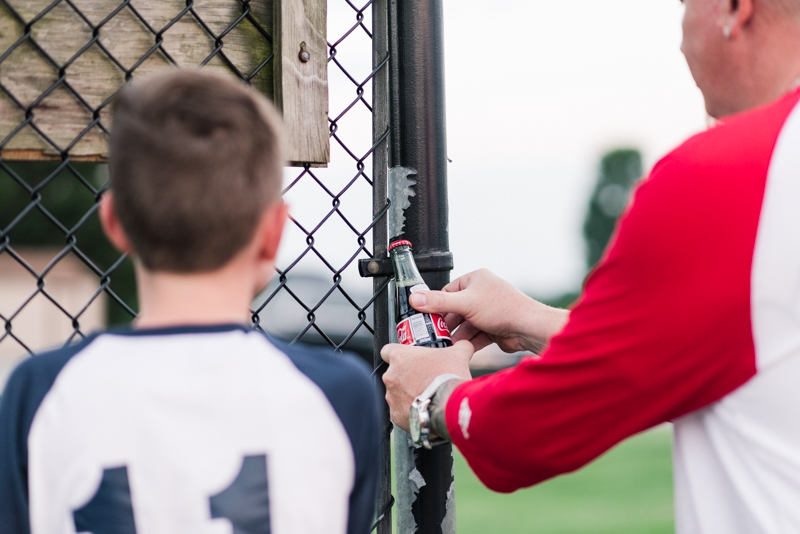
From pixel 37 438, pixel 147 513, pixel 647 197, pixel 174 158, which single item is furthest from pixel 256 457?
pixel 647 197

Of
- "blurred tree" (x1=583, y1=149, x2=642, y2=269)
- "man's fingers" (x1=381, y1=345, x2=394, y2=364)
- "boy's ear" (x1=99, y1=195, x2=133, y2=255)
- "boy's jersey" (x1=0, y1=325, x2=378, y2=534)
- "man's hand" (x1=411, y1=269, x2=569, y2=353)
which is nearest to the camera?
"boy's jersey" (x1=0, y1=325, x2=378, y2=534)

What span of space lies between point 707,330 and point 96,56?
1306mm

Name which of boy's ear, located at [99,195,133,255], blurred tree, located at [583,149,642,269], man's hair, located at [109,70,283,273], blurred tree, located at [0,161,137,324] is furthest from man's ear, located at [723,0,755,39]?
blurred tree, located at [583,149,642,269]

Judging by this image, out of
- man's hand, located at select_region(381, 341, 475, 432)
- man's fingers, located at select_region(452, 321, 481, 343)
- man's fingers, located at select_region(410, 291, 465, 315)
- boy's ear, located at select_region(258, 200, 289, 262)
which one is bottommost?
man's hand, located at select_region(381, 341, 475, 432)

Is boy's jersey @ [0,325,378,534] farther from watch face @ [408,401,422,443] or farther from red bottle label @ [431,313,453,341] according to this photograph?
red bottle label @ [431,313,453,341]

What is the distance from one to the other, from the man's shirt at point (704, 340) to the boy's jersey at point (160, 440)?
0.44m

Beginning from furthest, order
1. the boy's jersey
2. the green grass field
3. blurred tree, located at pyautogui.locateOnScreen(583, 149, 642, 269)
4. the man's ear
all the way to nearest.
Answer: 1. blurred tree, located at pyautogui.locateOnScreen(583, 149, 642, 269)
2. the green grass field
3. the man's ear
4. the boy's jersey

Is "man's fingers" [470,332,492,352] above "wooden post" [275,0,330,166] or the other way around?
the other way around

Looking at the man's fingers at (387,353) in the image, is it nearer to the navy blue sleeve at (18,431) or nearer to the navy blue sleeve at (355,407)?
the navy blue sleeve at (355,407)

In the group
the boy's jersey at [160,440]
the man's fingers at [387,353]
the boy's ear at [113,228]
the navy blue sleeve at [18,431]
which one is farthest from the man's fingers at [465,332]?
the navy blue sleeve at [18,431]

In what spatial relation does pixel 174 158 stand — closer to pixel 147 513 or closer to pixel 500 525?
pixel 147 513

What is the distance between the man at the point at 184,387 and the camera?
1.04 m

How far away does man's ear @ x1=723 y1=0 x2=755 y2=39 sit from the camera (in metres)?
1.32

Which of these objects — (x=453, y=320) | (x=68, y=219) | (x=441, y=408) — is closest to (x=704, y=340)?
(x=441, y=408)
